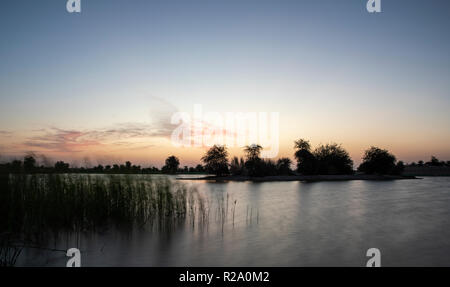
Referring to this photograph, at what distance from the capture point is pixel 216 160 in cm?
9500

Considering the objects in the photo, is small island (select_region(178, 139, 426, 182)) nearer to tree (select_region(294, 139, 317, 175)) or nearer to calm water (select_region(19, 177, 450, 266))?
tree (select_region(294, 139, 317, 175))

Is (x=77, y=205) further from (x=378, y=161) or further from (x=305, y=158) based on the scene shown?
(x=378, y=161)

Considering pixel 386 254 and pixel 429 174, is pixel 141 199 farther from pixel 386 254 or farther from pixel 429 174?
pixel 429 174

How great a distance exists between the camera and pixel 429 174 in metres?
129

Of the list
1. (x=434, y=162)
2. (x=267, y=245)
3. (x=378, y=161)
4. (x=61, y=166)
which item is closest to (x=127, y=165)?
(x=61, y=166)

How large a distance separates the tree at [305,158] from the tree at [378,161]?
2027 cm

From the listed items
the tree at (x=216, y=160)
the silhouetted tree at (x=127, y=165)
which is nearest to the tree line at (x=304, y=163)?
the tree at (x=216, y=160)

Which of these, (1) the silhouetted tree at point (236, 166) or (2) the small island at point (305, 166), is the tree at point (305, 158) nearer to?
(2) the small island at point (305, 166)

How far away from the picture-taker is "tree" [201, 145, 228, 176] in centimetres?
9388

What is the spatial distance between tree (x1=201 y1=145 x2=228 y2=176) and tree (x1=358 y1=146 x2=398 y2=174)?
45.6m

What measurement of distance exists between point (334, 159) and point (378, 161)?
14.4m

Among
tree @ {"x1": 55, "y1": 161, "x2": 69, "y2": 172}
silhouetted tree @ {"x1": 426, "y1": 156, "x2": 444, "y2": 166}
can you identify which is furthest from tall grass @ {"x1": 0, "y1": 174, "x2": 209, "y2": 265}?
silhouetted tree @ {"x1": 426, "y1": 156, "x2": 444, "y2": 166}
